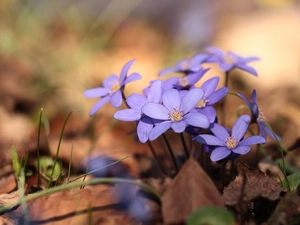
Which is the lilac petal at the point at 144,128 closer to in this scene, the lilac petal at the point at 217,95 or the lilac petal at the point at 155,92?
the lilac petal at the point at 155,92

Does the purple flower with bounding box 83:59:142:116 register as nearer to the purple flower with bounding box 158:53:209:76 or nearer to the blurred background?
the purple flower with bounding box 158:53:209:76

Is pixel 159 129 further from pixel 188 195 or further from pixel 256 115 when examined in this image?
pixel 256 115

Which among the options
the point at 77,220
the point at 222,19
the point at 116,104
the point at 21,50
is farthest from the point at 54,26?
the point at 77,220

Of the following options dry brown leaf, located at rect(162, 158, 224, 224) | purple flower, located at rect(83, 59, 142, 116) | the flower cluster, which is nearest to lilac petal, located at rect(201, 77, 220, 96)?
the flower cluster

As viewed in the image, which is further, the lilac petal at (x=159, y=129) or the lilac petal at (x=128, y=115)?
the lilac petal at (x=128, y=115)

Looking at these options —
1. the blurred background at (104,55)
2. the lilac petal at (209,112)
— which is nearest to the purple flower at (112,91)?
the lilac petal at (209,112)

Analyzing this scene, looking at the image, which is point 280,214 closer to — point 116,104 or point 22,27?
point 116,104
